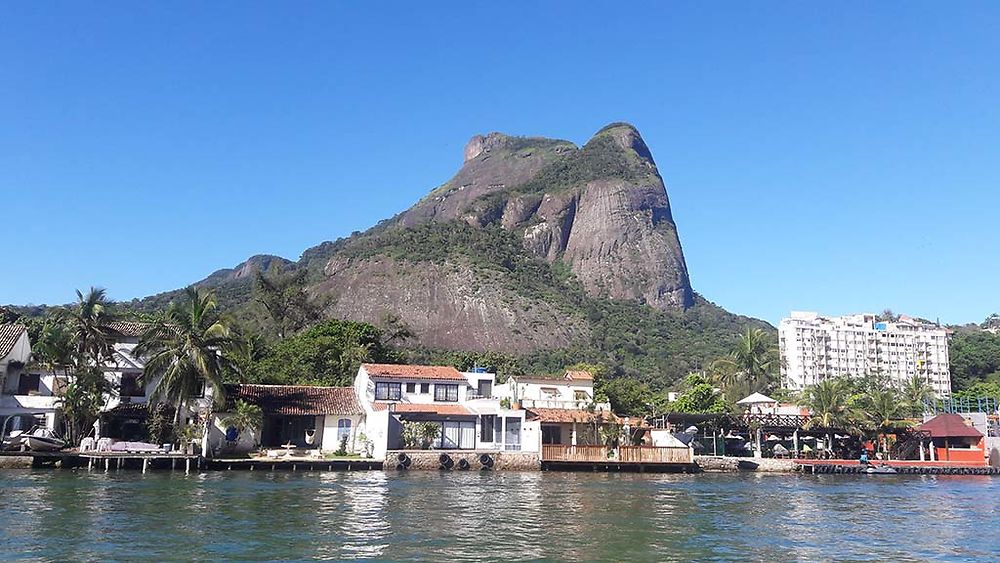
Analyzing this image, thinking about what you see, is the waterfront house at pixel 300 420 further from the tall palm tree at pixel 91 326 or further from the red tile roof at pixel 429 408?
the tall palm tree at pixel 91 326

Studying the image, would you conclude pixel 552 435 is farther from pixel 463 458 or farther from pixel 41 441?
pixel 41 441

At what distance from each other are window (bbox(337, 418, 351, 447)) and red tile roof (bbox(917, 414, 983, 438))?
49074 mm

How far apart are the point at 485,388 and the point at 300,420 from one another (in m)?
13.7

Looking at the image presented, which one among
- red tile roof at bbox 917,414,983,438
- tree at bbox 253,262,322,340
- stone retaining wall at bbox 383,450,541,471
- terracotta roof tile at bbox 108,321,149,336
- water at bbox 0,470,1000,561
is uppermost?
tree at bbox 253,262,322,340

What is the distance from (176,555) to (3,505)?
12448 millimetres

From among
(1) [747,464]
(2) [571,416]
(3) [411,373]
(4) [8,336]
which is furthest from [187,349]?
(1) [747,464]

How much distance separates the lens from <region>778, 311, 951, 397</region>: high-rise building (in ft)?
564

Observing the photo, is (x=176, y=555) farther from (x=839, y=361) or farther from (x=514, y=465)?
(x=839, y=361)

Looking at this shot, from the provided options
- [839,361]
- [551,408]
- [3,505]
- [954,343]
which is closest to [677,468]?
[551,408]

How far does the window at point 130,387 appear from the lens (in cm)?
5491

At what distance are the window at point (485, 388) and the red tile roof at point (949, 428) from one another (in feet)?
126

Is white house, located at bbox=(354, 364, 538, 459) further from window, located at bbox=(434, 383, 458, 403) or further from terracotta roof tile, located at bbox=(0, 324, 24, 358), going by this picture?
terracotta roof tile, located at bbox=(0, 324, 24, 358)

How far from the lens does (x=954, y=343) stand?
176 m

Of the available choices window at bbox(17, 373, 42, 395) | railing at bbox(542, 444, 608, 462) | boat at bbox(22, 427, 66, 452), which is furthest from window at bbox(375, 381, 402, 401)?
window at bbox(17, 373, 42, 395)
